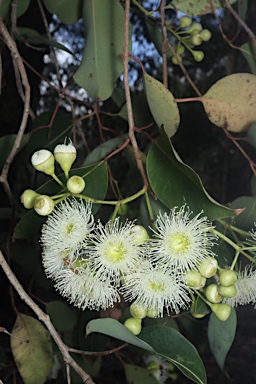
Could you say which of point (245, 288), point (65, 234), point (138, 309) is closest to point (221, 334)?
point (245, 288)

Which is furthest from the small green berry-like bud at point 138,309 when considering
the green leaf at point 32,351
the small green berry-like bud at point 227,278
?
the green leaf at point 32,351

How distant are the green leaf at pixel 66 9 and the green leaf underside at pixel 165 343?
602mm

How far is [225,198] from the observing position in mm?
2912

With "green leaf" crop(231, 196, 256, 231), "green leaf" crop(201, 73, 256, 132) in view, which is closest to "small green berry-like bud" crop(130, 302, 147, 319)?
"green leaf" crop(231, 196, 256, 231)

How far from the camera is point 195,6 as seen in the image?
45.1 inches

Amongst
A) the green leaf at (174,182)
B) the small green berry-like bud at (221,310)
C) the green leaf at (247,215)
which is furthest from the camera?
the green leaf at (247,215)

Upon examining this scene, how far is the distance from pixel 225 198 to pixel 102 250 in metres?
2.25

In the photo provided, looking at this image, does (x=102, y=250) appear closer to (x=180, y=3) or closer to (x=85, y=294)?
(x=85, y=294)

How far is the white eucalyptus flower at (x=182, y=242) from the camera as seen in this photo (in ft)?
2.29

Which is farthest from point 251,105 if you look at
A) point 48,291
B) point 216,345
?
point 48,291

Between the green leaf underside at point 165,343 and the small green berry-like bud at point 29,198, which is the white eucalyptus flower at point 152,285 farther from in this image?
the small green berry-like bud at point 29,198

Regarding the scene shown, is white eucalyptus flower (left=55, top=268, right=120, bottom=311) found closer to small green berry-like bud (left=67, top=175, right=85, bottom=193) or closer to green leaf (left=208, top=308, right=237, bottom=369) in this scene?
small green berry-like bud (left=67, top=175, right=85, bottom=193)

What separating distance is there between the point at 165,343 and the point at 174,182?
20 cm

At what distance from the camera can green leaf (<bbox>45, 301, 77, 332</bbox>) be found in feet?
4.60
